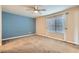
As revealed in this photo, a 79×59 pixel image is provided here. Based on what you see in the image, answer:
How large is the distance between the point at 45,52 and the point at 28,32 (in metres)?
0.65

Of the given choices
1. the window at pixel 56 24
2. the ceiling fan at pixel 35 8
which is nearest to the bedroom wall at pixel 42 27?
the window at pixel 56 24

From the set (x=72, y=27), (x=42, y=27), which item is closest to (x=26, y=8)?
(x=42, y=27)

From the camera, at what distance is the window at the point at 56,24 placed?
2.51 meters

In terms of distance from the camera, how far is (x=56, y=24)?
8.54ft

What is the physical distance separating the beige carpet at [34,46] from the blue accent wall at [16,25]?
162 mm

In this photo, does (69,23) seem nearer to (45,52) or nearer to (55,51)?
(55,51)

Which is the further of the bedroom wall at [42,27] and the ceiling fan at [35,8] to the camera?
the bedroom wall at [42,27]

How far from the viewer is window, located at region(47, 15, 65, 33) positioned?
251cm

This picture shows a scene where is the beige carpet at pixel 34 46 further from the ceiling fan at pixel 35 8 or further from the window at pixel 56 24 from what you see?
the ceiling fan at pixel 35 8

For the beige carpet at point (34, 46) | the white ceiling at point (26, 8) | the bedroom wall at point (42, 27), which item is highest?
the white ceiling at point (26, 8)

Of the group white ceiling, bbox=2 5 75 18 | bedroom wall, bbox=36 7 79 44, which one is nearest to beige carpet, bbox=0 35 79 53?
bedroom wall, bbox=36 7 79 44

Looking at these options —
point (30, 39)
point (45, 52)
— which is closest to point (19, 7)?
point (30, 39)

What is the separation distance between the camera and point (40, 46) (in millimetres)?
2490

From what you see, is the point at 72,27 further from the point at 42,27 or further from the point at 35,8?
the point at 35,8
